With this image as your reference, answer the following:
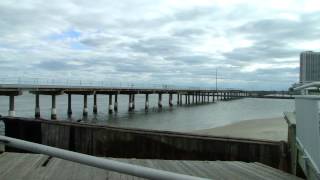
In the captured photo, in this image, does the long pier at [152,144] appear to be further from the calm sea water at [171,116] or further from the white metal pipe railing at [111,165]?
the calm sea water at [171,116]

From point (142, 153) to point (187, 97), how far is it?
115m

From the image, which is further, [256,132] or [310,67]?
[256,132]

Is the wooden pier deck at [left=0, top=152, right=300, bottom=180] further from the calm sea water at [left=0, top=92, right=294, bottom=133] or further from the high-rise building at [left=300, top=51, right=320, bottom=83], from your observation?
the calm sea water at [left=0, top=92, right=294, bottom=133]

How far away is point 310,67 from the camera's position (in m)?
8.65

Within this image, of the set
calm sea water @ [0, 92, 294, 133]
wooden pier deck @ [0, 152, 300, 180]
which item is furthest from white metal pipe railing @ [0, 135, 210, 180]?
calm sea water @ [0, 92, 294, 133]

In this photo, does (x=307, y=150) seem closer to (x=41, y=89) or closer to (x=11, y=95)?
(x=11, y=95)

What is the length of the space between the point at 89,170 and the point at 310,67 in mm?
4761

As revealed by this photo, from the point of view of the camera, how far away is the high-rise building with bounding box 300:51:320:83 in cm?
814

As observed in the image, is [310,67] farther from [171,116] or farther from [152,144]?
[171,116]

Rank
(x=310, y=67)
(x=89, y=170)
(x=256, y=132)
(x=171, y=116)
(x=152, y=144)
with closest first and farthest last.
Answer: (x=89, y=170) → (x=310, y=67) → (x=152, y=144) → (x=256, y=132) → (x=171, y=116)

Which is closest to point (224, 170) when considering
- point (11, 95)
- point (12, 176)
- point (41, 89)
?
point (12, 176)

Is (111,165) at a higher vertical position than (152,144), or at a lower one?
higher

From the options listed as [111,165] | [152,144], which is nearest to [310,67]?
[152,144]

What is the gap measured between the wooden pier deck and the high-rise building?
6.27 ft
